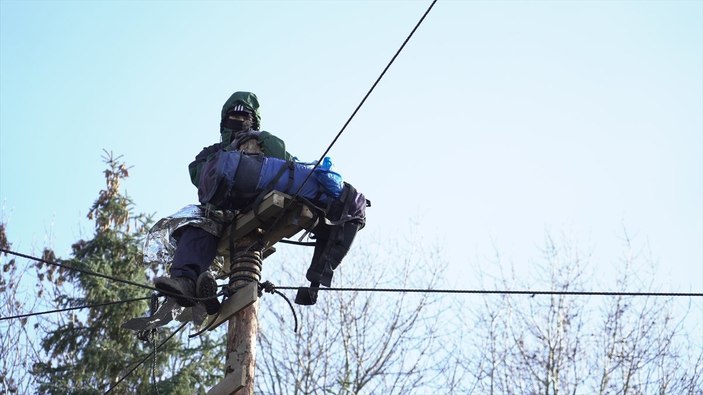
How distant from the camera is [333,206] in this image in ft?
19.1

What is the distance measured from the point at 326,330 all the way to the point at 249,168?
333 inches

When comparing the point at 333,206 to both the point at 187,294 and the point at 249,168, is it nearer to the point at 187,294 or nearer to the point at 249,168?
the point at 249,168

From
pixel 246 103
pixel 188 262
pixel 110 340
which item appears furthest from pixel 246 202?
pixel 110 340

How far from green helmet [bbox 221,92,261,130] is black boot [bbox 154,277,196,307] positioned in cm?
132

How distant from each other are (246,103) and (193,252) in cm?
114

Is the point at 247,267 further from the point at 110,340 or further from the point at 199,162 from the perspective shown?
the point at 110,340

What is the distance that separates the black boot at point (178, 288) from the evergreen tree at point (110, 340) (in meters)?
5.82

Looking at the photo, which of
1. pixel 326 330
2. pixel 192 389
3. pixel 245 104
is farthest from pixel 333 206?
pixel 326 330

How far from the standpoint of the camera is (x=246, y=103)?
622 cm

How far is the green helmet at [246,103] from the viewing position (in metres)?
6.23

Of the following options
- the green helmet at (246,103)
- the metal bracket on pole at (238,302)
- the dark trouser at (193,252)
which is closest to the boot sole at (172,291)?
the dark trouser at (193,252)

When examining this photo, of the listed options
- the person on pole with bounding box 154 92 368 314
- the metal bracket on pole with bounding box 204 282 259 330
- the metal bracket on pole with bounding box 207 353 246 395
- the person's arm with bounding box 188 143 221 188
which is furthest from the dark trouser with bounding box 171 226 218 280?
the metal bracket on pole with bounding box 207 353 246 395

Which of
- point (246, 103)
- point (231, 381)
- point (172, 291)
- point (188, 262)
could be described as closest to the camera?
point (231, 381)

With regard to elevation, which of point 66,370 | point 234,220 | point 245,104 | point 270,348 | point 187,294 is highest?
point 270,348
